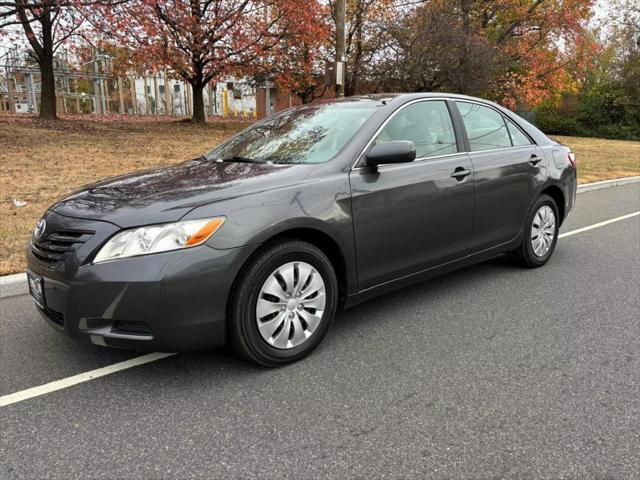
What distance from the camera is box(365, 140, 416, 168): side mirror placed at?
3.40 m

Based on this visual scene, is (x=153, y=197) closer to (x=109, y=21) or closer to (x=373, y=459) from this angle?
(x=373, y=459)

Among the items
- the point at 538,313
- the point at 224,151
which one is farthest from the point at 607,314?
the point at 224,151

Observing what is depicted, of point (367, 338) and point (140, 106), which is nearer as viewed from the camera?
point (367, 338)

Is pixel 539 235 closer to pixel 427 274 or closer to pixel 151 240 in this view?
pixel 427 274

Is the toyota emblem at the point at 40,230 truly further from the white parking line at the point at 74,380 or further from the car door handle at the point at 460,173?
the car door handle at the point at 460,173

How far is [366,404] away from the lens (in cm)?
276

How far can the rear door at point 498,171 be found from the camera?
14.2 feet

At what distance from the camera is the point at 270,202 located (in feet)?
9.87

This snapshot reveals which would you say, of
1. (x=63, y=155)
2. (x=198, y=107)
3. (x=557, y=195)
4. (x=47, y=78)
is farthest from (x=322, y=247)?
(x=198, y=107)

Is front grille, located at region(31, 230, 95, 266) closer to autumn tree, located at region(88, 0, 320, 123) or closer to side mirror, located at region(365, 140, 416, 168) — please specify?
side mirror, located at region(365, 140, 416, 168)

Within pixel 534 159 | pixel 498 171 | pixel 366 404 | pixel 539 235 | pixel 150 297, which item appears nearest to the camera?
pixel 150 297

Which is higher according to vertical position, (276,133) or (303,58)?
(303,58)

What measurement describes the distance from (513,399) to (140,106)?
1592 inches

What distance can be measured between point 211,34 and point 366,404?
17.3 meters
